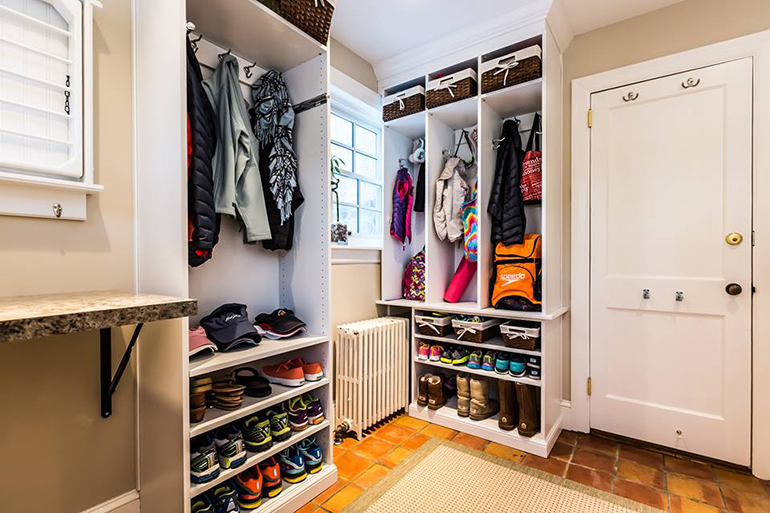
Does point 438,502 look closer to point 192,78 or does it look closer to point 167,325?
point 167,325

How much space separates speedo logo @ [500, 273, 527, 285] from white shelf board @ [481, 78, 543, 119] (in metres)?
1.08

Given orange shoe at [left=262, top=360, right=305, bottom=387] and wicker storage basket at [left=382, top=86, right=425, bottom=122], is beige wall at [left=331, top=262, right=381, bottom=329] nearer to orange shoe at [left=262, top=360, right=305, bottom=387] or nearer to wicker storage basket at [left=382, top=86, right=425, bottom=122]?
orange shoe at [left=262, top=360, right=305, bottom=387]

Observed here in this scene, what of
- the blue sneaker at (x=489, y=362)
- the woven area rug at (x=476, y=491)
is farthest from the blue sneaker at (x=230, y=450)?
the blue sneaker at (x=489, y=362)

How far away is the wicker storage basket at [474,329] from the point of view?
7.65ft

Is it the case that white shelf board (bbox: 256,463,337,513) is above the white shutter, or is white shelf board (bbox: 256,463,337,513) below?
below

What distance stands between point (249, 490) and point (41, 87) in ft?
5.25

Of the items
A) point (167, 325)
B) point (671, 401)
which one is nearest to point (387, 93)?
point (167, 325)

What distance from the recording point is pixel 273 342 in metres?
1.70

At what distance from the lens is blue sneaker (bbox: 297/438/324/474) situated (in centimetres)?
174

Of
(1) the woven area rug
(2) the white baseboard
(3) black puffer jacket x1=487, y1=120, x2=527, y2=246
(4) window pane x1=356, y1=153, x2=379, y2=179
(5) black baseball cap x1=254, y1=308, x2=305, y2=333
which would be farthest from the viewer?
(4) window pane x1=356, y1=153, x2=379, y2=179

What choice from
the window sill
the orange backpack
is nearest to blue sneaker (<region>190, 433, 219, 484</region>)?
the window sill

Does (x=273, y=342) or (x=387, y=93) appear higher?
(x=387, y=93)

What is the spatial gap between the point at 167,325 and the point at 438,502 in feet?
4.46

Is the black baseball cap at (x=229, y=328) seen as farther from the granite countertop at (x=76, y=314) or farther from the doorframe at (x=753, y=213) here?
the doorframe at (x=753, y=213)
